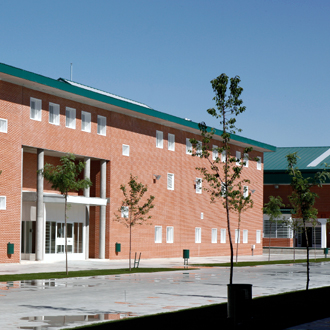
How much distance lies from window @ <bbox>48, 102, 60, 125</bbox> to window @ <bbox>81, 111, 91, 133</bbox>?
254 centimetres

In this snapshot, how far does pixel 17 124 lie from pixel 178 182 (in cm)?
1907

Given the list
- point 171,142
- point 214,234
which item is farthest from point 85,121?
point 214,234

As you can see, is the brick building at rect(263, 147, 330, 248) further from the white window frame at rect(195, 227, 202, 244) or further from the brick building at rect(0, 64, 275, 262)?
the white window frame at rect(195, 227, 202, 244)

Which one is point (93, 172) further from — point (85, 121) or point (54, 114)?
point (54, 114)

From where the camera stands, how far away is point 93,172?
44000 mm

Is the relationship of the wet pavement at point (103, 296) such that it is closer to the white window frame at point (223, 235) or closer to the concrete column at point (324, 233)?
the white window frame at point (223, 235)

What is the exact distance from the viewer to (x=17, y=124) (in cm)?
3581

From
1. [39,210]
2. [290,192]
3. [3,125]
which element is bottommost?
[39,210]

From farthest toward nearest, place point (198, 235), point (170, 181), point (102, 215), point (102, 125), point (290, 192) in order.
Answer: point (290, 192), point (198, 235), point (170, 181), point (102, 125), point (102, 215)

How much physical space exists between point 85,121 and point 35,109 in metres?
4.98

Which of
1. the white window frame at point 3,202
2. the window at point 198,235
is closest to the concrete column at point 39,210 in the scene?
the white window frame at point 3,202

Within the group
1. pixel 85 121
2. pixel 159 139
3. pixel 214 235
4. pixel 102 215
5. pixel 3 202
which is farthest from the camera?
pixel 214 235

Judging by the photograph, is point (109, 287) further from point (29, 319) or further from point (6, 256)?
point (6, 256)

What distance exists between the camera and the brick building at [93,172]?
117ft
